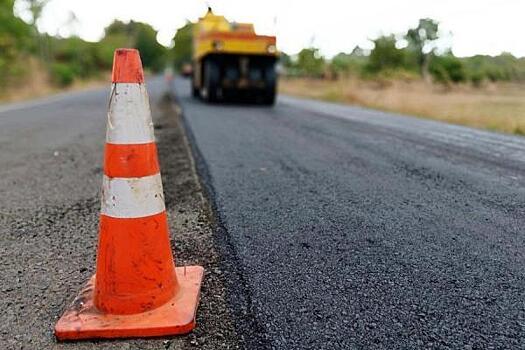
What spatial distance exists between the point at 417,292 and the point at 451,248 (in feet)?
1.91

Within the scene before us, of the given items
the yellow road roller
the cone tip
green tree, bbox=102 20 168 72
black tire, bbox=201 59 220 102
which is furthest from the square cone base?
green tree, bbox=102 20 168 72

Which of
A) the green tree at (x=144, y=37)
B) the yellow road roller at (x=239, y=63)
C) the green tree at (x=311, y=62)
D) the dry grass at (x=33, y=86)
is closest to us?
the yellow road roller at (x=239, y=63)

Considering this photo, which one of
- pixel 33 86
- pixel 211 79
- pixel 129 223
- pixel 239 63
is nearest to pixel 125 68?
pixel 129 223

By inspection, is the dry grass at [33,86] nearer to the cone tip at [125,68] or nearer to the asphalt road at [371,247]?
the asphalt road at [371,247]

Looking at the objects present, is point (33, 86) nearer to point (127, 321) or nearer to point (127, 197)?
point (127, 197)

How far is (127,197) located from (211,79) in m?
10.2

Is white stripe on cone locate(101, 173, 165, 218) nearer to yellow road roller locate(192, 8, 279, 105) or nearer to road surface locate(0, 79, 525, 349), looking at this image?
road surface locate(0, 79, 525, 349)

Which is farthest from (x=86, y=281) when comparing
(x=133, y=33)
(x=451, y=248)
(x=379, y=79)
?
(x=133, y=33)

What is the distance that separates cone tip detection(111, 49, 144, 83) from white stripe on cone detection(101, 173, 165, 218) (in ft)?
1.27

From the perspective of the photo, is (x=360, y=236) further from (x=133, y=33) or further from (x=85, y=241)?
(x=133, y=33)

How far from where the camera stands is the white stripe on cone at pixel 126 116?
166cm

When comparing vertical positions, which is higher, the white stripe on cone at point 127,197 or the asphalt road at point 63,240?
the white stripe on cone at point 127,197

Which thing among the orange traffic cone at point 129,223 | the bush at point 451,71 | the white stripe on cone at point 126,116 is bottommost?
the orange traffic cone at point 129,223

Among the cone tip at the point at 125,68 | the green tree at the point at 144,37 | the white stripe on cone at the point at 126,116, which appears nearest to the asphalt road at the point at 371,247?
the white stripe on cone at the point at 126,116
